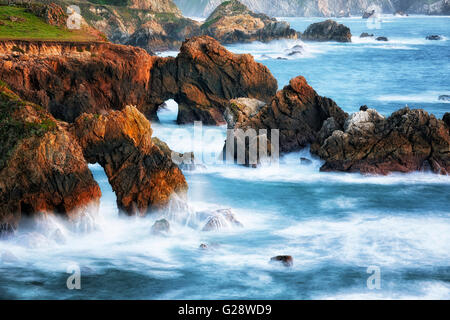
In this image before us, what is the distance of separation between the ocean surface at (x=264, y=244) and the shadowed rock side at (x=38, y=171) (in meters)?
0.72

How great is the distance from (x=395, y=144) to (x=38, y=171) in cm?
1626

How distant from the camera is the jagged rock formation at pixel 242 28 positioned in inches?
4203

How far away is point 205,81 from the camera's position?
131 ft

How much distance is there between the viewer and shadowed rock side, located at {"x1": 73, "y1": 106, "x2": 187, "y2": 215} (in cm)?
2255

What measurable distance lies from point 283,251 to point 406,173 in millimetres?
10741

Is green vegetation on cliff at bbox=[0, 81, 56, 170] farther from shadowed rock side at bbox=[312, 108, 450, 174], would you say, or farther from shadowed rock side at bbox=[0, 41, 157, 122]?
shadowed rock side at bbox=[312, 108, 450, 174]

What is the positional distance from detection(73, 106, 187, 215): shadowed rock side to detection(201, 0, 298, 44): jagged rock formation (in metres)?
86.2

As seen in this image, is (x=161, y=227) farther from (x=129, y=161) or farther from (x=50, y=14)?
(x=50, y=14)

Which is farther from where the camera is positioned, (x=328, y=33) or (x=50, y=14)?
(x=328, y=33)

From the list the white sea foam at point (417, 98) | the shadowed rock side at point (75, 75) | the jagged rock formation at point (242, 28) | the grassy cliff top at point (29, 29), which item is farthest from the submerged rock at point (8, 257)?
the jagged rock formation at point (242, 28)

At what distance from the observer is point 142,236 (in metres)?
21.6

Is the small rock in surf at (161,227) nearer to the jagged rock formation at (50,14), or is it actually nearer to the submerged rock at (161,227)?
the submerged rock at (161,227)

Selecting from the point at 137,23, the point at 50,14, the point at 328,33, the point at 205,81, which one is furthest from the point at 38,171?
the point at 328,33
